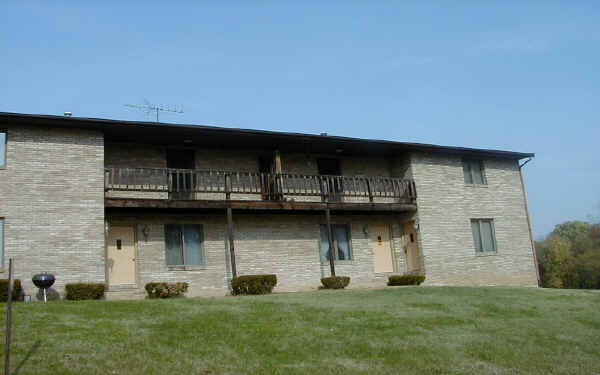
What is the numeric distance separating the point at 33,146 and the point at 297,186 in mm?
8537

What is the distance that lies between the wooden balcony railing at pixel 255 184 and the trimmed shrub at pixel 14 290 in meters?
3.55

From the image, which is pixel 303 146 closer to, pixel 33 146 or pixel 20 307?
pixel 33 146

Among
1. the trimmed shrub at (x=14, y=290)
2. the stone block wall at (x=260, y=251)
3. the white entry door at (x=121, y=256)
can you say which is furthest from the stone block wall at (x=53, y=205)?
the stone block wall at (x=260, y=251)

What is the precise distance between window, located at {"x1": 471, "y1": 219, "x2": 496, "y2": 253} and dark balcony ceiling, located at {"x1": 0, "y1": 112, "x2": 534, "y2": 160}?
9.07ft

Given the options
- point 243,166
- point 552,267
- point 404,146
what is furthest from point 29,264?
point 552,267

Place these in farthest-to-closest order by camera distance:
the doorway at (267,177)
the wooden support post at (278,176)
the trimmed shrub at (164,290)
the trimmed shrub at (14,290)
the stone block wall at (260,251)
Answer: the doorway at (267,177) < the wooden support post at (278,176) < the stone block wall at (260,251) < the trimmed shrub at (164,290) < the trimmed shrub at (14,290)

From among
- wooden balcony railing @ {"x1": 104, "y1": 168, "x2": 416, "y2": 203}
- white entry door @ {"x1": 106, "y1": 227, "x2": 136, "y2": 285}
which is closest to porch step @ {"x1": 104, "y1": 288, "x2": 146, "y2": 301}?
white entry door @ {"x1": 106, "y1": 227, "x2": 136, "y2": 285}

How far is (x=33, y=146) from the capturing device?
1642cm

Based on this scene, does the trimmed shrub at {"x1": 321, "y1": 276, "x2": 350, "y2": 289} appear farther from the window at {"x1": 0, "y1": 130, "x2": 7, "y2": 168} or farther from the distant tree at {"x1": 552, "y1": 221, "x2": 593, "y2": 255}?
the distant tree at {"x1": 552, "y1": 221, "x2": 593, "y2": 255}

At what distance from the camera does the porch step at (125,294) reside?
56.1ft

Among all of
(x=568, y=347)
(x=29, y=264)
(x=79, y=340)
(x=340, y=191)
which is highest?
(x=340, y=191)

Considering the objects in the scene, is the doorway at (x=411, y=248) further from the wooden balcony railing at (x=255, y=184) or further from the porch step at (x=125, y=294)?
the porch step at (x=125, y=294)

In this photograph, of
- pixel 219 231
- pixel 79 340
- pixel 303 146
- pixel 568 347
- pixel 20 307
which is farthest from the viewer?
pixel 303 146

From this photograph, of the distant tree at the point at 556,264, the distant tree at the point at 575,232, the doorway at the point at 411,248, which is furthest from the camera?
the distant tree at the point at 575,232
